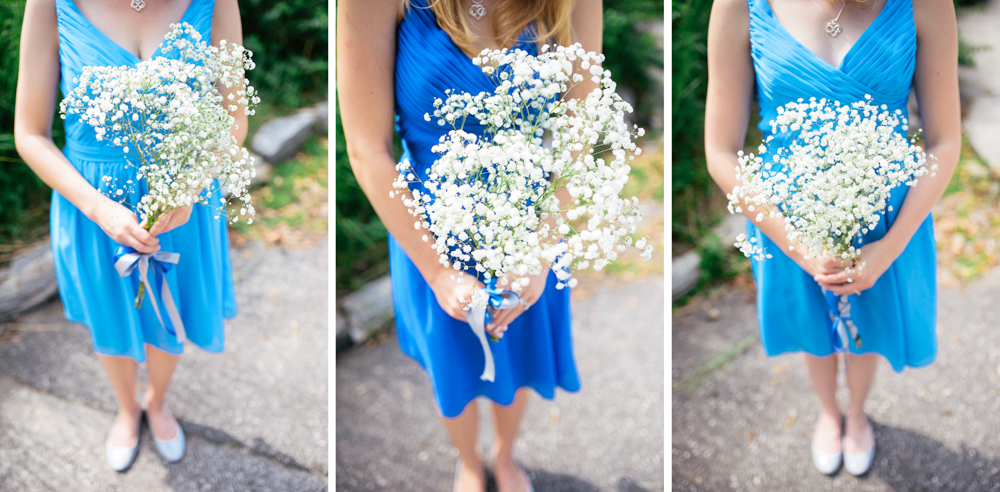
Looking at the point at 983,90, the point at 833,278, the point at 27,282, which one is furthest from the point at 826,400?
the point at 27,282

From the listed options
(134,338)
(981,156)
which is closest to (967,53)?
(981,156)

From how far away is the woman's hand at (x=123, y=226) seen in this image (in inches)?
77.4

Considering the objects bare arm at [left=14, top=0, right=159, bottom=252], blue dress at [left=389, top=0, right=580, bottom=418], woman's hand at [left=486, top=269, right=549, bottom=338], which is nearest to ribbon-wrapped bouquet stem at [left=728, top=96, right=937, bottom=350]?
woman's hand at [left=486, top=269, right=549, bottom=338]

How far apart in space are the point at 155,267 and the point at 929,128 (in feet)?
8.73

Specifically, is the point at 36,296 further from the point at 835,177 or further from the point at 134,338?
the point at 835,177

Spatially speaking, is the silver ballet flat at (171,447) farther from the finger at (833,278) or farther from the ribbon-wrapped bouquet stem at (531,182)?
the finger at (833,278)

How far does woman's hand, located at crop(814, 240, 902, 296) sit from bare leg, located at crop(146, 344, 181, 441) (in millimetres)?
2569

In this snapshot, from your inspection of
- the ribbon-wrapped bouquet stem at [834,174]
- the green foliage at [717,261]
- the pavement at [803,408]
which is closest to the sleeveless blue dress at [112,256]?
the ribbon-wrapped bouquet stem at [834,174]

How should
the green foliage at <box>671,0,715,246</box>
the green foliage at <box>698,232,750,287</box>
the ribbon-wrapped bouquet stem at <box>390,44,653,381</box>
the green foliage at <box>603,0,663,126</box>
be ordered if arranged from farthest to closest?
the green foliage at <box>603,0,663,126</box> → the green foliage at <box>698,232,750,287</box> → the green foliage at <box>671,0,715,246</box> → the ribbon-wrapped bouquet stem at <box>390,44,653,381</box>

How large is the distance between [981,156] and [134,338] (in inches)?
178

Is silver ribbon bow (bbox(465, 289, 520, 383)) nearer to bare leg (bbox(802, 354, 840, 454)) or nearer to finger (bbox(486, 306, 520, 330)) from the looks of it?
finger (bbox(486, 306, 520, 330))

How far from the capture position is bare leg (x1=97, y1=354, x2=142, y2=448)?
2641mm

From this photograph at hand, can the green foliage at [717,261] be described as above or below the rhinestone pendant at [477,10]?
below

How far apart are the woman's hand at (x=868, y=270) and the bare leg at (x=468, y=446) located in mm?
1425
